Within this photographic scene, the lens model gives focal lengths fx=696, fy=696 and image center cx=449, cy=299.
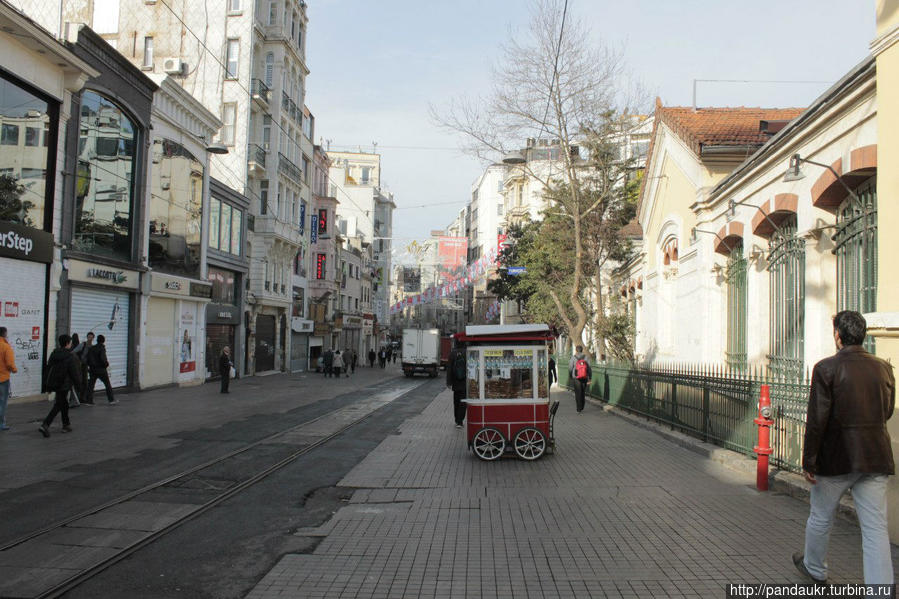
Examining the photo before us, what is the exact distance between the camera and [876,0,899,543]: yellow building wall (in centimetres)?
616

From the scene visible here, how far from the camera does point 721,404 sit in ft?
34.8

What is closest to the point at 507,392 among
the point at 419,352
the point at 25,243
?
the point at 25,243

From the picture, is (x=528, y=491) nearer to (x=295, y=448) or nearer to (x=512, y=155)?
(x=295, y=448)

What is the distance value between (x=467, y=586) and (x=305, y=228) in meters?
41.2

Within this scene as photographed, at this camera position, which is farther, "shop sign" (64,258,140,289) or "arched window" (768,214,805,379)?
"shop sign" (64,258,140,289)

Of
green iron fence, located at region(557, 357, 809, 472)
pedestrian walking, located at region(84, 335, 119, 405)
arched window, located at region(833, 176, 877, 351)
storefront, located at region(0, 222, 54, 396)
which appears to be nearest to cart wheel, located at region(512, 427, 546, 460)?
green iron fence, located at region(557, 357, 809, 472)

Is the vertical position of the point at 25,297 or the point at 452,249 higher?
the point at 452,249

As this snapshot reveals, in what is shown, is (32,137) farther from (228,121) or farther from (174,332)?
(228,121)

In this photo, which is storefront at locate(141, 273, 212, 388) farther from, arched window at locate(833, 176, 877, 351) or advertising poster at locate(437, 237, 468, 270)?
arched window at locate(833, 176, 877, 351)

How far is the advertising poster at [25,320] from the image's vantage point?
16125 millimetres

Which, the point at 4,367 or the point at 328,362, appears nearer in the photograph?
the point at 4,367

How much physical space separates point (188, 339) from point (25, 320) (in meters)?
10.3

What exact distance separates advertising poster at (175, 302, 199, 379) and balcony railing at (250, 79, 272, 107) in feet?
41.3

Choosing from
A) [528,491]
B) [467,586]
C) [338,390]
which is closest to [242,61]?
[338,390]
